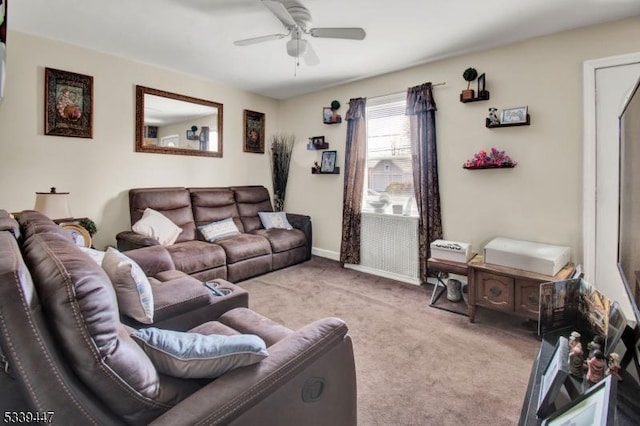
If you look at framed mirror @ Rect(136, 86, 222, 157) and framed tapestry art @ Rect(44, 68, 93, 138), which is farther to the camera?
framed mirror @ Rect(136, 86, 222, 157)

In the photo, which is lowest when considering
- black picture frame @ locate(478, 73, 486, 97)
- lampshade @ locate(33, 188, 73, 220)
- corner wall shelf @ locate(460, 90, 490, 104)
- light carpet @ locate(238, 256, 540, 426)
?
→ light carpet @ locate(238, 256, 540, 426)

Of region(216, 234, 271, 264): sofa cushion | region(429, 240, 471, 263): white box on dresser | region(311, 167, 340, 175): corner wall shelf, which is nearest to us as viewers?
region(429, 240, 471, 263): white box on dresser

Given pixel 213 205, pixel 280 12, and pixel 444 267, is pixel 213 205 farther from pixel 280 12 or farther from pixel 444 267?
pixel 444 267

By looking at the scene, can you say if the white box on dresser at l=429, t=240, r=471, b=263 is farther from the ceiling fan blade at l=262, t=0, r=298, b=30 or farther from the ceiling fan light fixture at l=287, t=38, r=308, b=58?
the ceiling fan blade at l=262, t=0, r=298, b=30

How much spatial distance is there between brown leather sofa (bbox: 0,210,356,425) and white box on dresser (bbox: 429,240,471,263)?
2.18 meters

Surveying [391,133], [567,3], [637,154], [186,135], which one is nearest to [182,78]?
[186,135]

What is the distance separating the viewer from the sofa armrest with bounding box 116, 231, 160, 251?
3158 millimetres

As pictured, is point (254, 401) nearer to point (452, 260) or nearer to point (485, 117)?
point (452, 260)

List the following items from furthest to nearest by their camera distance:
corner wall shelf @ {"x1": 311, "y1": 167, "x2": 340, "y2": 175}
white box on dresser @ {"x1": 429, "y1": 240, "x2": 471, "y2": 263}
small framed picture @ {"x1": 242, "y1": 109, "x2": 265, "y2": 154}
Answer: small framed picture @ {"x1": 242, "y1": 109, "x2": 265, "y2": 154}
corner wall shelf @ {"x1": 311, "y1": 167, "x2": 340, "y2": 175}
white box on dresser @ {"x1": 429, "y1": 240, "x2": 471, "y2": 263}

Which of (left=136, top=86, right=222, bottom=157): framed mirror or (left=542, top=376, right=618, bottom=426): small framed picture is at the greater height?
(left=136, top=86, right=222, bottom=157): framed mirror

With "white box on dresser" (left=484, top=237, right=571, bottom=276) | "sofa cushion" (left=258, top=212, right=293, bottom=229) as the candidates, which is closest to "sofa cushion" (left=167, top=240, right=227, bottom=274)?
"sofa cushion" (left=258, top=212, right=293, bottom=229)

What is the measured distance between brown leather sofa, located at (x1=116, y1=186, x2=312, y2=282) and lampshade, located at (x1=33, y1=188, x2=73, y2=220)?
63cm

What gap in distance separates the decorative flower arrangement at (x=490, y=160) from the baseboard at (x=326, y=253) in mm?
2151

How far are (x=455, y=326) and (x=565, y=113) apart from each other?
2095 mm
